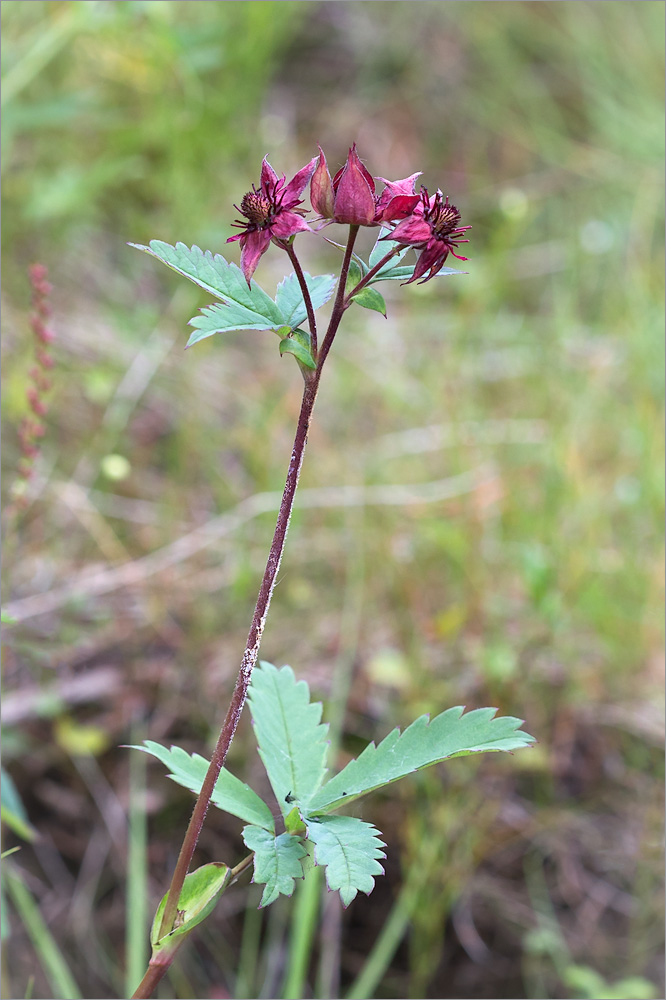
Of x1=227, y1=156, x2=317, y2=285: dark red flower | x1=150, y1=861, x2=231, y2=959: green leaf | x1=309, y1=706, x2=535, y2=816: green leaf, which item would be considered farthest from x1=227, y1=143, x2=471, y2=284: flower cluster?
x1=150, y1=861, x2=231, y2=959: green leaf

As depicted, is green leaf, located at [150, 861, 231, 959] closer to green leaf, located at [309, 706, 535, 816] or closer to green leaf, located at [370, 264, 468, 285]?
green leaf, located at [309, 706, 535, 816]

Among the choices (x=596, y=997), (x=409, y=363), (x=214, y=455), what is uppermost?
(x=409, y=363)

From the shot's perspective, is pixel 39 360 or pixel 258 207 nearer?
pixel 258 207

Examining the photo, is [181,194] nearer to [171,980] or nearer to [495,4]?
[171,980]

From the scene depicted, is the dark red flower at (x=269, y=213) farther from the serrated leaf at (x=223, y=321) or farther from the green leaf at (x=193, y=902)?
the green leaf at (x=193, y=902)

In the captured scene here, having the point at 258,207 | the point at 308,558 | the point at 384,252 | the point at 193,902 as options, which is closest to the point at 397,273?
the point at 384,252

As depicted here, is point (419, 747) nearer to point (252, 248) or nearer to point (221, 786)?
point (221, 786)

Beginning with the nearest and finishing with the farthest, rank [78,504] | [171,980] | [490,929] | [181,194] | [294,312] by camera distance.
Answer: [294,312] < [171,980] < [490,929] < [78,504] < [181,194]

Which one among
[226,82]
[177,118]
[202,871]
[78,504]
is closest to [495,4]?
Result: [226,82]

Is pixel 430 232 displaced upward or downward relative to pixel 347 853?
upward
